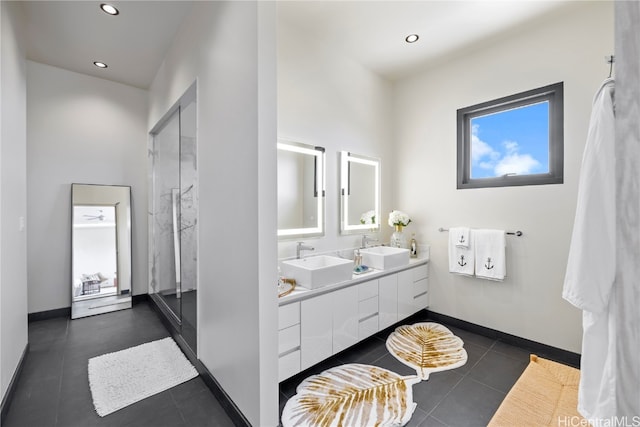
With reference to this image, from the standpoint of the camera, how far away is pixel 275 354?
1.53 m

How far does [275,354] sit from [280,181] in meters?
1.43

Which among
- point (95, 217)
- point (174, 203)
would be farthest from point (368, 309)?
point (95, 217)

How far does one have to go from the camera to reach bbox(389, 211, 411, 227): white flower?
3203mm

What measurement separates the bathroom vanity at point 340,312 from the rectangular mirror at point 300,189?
2.16 feet

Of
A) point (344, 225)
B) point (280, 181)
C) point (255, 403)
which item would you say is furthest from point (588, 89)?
point (255, 403)

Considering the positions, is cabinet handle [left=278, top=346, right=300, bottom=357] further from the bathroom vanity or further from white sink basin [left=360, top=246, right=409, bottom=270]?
white sink basin [left=360, top=246, right=409, bottom=270]

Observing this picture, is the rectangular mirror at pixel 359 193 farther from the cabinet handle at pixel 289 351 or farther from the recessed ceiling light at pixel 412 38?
the cabinet handle at pixel 289 351

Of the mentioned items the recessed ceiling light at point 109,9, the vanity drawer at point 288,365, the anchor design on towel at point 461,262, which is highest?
the recessed ceiling light at point 109,9

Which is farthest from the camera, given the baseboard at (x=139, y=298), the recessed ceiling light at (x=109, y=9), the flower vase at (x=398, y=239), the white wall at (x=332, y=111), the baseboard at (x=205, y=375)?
the baseboard at (x=139, y=298)

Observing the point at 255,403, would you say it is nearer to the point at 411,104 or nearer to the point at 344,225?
the point at 344,225

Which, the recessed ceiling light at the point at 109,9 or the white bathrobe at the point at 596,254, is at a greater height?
the recessed ceiling light at the point at 109,9

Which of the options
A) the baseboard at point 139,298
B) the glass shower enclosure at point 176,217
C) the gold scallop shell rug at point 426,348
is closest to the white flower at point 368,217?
the gold scallop shell rug at point 426,348

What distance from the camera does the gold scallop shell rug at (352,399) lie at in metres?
1.69

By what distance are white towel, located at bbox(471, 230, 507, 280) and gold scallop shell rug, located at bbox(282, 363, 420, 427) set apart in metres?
1.22
